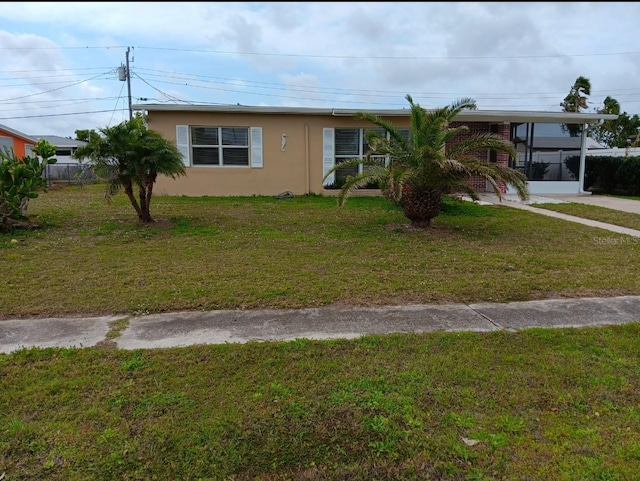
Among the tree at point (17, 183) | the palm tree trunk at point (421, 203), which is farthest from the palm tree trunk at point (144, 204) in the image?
the palm tree trunk at point (421, 203)

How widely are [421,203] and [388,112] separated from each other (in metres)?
6.45

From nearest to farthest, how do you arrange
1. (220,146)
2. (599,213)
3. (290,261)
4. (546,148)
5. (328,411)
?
(328,411) → (290,261) → (599,213) → (220,146) → (546,148)

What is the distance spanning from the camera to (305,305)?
15.6ft

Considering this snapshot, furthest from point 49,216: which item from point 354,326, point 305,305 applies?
point 354,326

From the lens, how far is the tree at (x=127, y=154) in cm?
861

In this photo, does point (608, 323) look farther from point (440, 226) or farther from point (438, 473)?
point (440, 226)

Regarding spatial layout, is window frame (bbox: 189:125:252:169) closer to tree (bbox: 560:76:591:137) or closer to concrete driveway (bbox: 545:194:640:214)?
concrete driveway (bbox: 545:194:640:214)

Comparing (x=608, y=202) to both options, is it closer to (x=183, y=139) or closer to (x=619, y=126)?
(x=183, y=139)

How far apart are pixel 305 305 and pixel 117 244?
4.54 m

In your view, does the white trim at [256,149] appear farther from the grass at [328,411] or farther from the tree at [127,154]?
the grass at [328,411]

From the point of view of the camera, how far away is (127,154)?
338 inches

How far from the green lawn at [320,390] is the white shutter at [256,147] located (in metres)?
9.20

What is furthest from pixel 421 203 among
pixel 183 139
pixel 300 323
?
pixel 183 139

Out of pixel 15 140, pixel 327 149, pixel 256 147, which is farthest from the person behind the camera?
pixel 15 140
